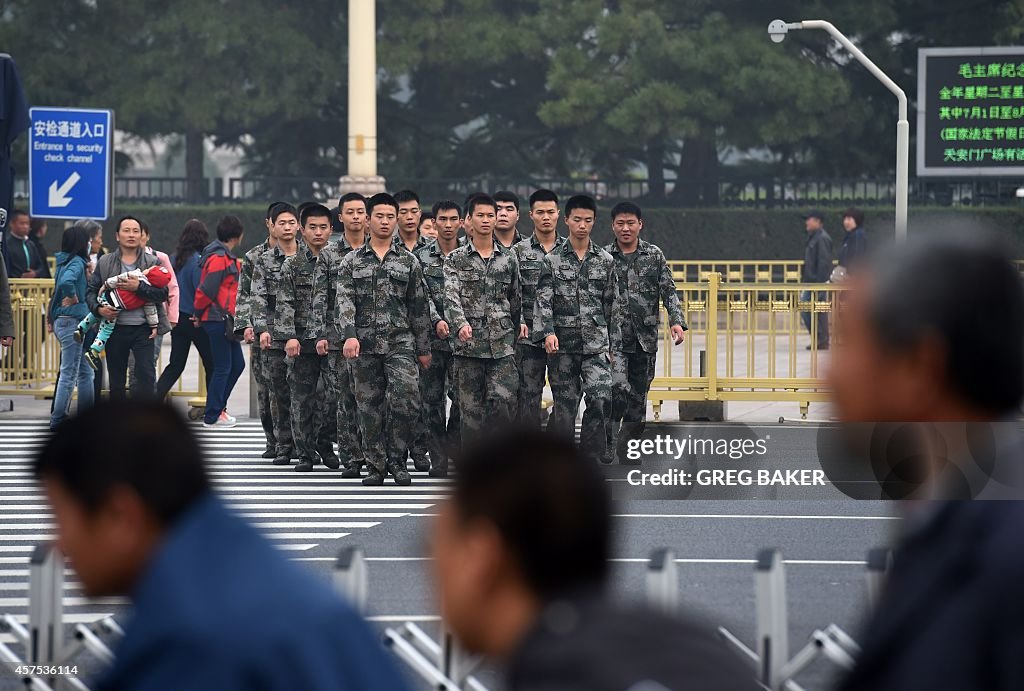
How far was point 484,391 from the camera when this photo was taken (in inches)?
489

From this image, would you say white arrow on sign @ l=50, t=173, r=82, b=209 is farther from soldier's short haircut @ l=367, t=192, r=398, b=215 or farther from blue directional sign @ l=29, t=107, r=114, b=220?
soldier's short haircut @ l=367, t=192, r=398, b=215

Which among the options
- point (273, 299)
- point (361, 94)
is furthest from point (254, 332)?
point (361, 94)

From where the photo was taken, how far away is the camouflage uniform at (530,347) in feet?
41.8

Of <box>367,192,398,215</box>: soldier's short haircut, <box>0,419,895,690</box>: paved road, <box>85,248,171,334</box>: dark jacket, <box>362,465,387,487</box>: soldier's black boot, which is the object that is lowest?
<box>0,419,895,690</box>: paved road

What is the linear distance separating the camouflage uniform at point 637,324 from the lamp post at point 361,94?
14.3 metres

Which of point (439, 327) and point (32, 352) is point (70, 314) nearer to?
point (32, 352)

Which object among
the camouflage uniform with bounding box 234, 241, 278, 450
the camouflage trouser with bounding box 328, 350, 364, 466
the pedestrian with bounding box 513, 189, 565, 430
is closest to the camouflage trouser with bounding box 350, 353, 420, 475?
the camouflage trouser with bounding box 328, 350, 364, 466

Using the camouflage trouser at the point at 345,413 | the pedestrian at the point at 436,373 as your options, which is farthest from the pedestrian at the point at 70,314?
the pedestrian at the point at 436,373

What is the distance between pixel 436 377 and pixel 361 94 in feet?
50.9

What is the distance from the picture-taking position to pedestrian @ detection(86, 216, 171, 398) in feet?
48.5

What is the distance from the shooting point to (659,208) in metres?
37.4

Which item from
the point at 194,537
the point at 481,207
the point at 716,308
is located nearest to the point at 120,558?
the point at 194,537

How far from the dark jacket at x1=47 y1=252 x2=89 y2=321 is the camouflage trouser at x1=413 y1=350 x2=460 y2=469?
363 cm

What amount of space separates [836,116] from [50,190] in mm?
21647
